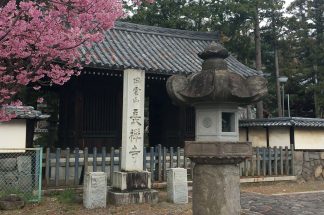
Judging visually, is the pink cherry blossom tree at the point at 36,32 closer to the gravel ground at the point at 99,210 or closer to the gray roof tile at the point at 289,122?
the gravel ground at the point at 99,210

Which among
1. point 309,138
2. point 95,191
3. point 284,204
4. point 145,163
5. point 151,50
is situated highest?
point 151,50

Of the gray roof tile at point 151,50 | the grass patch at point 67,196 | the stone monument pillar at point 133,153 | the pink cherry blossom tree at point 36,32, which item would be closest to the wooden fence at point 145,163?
the grass patch at point 67,196

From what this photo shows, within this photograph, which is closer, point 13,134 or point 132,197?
point 132,197

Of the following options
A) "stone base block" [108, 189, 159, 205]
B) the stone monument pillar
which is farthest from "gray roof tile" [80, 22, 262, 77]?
"stone base block" [108, 189, 159, 205]

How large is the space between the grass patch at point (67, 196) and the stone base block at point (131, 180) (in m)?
1.17

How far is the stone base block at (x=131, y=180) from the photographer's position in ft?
32.2

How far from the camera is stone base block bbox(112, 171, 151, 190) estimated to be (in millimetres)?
9805

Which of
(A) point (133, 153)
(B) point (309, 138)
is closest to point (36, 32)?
(A) point (133, 153)

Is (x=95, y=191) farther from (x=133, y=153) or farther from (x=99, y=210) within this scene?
(x=133, y=153)

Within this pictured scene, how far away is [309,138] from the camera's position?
16.2 metres

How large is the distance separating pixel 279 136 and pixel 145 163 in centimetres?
714

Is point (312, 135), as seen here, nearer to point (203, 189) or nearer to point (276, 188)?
point (276, 188)

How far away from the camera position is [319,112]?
26.6m

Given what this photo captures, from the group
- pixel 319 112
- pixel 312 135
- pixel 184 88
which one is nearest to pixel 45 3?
pixel 184 88
